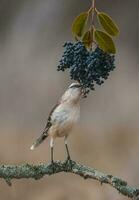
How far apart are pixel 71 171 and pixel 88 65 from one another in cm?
19

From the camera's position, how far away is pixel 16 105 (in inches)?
140

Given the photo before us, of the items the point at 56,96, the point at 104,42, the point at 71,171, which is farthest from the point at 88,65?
the point at 56,96

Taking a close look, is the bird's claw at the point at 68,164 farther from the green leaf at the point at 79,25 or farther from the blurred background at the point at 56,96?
the blurred background at the point at 56,96

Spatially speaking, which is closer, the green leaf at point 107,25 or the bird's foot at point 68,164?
the green leaf at point 107,25

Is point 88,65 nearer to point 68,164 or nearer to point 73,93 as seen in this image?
point 73,93

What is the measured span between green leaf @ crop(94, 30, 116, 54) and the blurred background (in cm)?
229

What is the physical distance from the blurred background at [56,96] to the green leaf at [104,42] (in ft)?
7.53

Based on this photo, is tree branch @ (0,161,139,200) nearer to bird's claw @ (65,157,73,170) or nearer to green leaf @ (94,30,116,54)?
bird's claw @ (65,157,73,170)

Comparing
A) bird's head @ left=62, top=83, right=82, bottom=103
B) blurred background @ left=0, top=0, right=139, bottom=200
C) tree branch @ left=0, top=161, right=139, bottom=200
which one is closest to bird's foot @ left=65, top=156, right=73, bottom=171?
tree branch @ left=0, top=161, right=139, bottom=200

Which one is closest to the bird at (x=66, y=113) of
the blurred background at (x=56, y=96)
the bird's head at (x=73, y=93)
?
the bird's head at (x=73, y=93)

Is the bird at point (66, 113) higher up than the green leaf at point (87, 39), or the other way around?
the green leaf at point (87, 39)

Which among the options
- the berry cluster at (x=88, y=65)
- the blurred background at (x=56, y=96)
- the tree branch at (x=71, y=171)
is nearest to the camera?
the berry cluster at (x=88, y=65)

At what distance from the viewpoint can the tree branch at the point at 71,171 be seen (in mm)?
1055

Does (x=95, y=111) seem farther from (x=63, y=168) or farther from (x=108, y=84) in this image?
(x=63, y=168)
